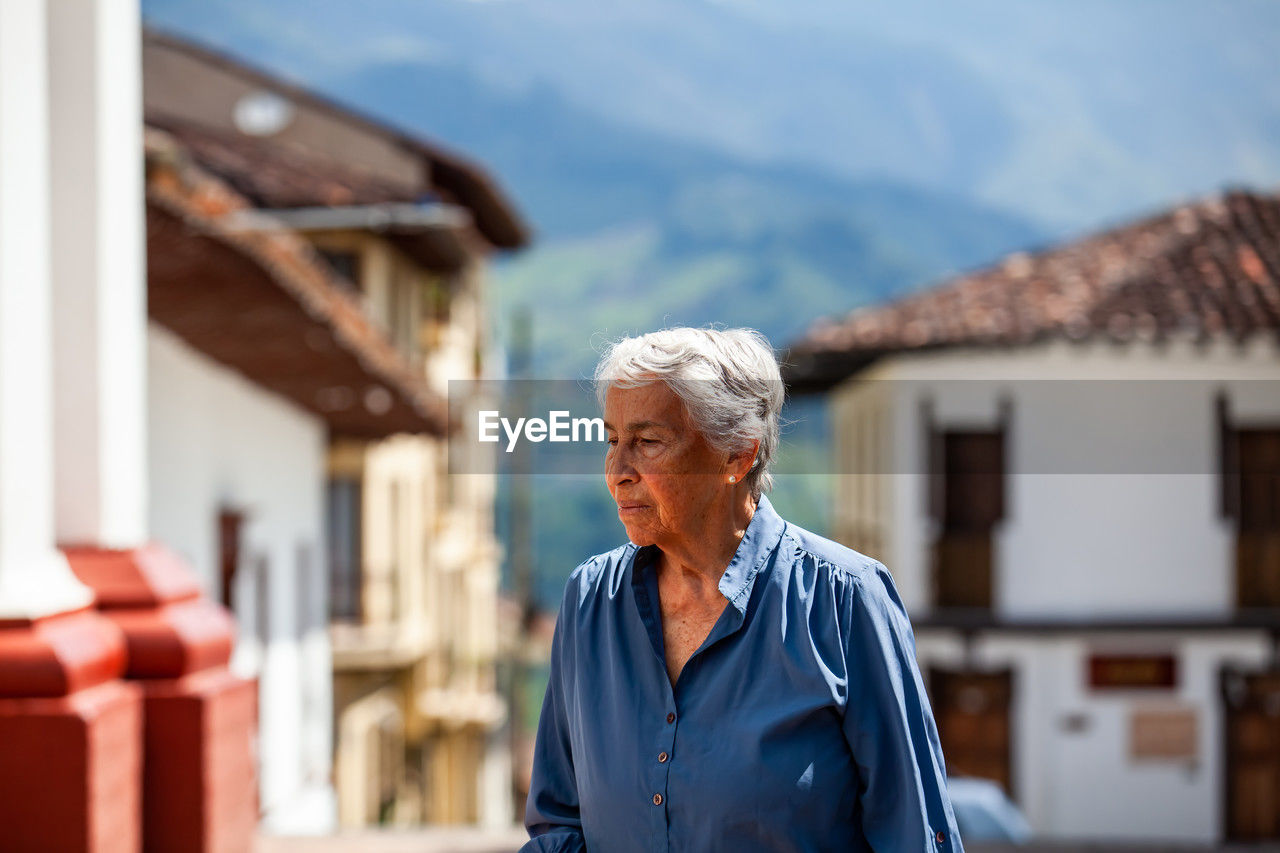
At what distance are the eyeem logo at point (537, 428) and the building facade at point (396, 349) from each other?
1327 cm

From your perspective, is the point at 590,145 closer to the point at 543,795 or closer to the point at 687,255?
the point at 687,255

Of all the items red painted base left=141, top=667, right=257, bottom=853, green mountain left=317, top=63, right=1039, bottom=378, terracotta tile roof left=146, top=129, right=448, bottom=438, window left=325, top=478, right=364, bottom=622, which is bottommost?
window left=325, top=478, right=364, bottom=622

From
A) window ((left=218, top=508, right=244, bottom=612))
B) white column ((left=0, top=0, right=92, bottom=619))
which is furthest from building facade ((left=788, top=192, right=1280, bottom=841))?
white column ((left=0, top=0, right=92, bottom=619))

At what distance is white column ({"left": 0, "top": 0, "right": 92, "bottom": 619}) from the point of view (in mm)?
3953

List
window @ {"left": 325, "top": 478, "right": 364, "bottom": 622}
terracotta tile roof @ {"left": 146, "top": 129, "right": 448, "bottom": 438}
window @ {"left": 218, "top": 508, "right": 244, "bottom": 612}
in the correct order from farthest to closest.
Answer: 1. window @ {"left": 325, "top": 478, "right": 364, "bottom": 622}
2. window @ {"left": 218, "top": 508, "right": 244, "bottom": 612}
3. terracotta tile roof @ {"left": 146, "top": 129, "right": 448, "bottom": 438}

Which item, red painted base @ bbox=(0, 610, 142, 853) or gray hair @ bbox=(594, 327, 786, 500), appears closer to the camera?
gray hair @ bbox=(594, 327, 786, 500)

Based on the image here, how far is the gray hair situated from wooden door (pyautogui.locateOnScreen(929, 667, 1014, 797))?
17.2m

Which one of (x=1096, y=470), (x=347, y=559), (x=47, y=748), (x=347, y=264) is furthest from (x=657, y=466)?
(x=347, y=264)

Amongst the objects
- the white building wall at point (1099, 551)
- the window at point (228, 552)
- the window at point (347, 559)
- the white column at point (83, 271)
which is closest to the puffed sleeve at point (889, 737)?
the white column at point (83, 271)

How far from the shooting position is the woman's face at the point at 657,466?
216cm

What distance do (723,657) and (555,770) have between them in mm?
418

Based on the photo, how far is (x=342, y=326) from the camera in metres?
8.75

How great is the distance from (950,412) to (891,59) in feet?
485

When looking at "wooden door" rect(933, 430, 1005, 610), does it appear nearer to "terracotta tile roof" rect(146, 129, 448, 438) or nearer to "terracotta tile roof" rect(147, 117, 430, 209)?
"terracotta tile roof" rect(147, 117, 430, 209)
